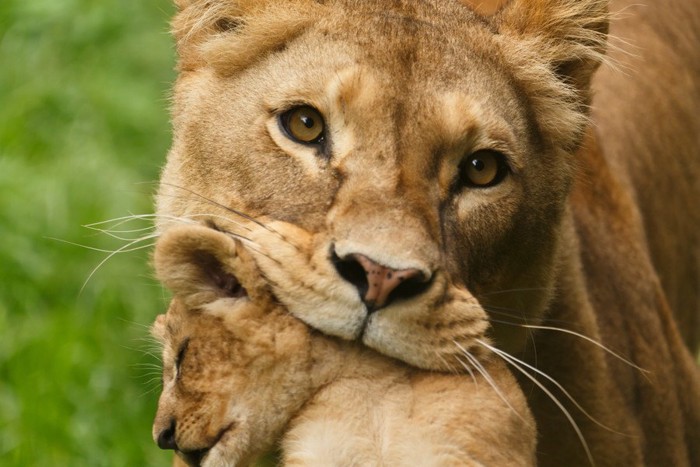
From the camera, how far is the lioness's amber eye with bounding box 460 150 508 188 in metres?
3.83

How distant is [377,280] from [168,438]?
57 centimetres

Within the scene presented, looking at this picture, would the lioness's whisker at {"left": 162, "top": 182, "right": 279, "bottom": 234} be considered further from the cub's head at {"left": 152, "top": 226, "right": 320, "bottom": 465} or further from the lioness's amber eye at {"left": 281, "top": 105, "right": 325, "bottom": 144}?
the cub's head at {"left": 152, "top": 226, "right": 320, "bottom": 465}

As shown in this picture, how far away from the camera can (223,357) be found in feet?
10.1

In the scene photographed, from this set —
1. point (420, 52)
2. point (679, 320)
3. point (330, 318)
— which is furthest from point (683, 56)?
point (330, 318)

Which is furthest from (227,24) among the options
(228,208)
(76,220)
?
(76,220)

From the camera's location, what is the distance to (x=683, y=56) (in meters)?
6.50

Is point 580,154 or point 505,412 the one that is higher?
point 580,154

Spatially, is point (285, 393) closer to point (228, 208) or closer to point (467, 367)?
point (467, 367)

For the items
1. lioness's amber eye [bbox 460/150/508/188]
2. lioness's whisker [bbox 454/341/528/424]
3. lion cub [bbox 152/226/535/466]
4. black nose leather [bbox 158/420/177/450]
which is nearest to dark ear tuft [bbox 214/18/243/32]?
lioness's amber eye [bbox 460/150/508/188]

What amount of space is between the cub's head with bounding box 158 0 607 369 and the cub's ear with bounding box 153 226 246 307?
0.44 ft

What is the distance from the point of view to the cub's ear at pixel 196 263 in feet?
10.1

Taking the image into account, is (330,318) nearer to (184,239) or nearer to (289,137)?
(184,239)

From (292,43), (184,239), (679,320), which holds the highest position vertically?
(292,43)

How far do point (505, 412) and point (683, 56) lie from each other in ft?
12.5
